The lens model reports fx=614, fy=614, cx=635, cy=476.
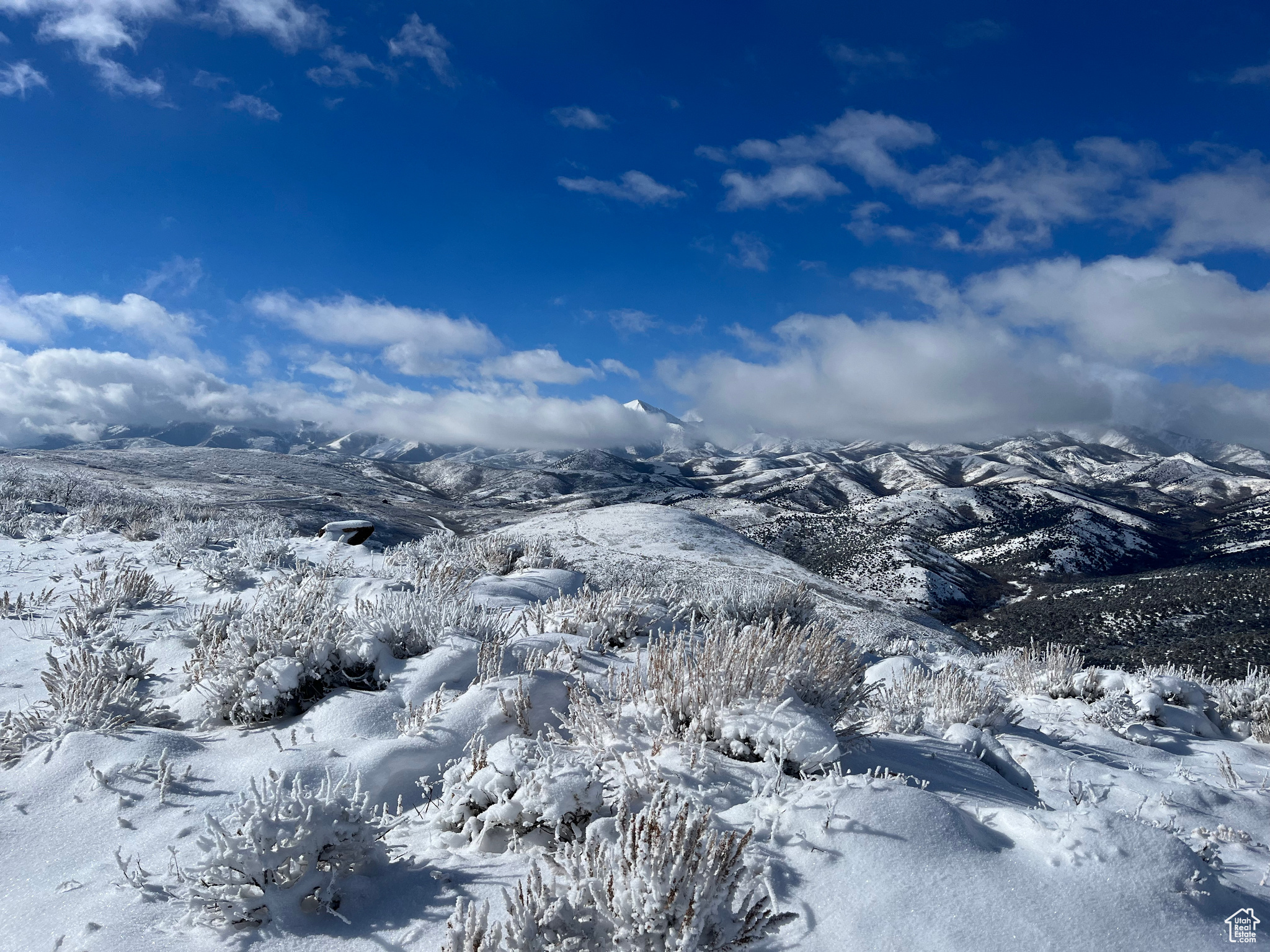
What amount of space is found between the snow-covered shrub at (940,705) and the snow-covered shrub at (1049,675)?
213 cm

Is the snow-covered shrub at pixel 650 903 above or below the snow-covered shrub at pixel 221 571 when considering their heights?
above

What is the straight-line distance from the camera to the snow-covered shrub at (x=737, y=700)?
2896 millimetres

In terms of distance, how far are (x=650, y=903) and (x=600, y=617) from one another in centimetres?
423

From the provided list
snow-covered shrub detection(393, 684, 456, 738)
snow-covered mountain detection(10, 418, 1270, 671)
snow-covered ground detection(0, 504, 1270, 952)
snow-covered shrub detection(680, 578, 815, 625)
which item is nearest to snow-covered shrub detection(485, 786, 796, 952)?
snow-covered ground detection(0, 504, 1270, 952)

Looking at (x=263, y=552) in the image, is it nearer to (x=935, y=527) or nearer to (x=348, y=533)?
(x=348, y=533)

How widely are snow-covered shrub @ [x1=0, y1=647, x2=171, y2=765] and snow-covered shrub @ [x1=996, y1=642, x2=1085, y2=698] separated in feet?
27.7

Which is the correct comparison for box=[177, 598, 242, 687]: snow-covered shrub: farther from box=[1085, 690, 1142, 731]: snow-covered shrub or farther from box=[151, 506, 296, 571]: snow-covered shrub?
box=[1085, 690, 1142, 731]: snow-covered shrub

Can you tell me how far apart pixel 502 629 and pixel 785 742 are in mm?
2985

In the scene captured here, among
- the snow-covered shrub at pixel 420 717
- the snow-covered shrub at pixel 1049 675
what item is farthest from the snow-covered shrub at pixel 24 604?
the snow-covered shrub at pixel 1049 675

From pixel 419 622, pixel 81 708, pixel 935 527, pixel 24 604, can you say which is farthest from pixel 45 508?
pixel 935 527

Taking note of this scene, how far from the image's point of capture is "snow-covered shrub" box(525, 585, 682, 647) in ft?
18.8

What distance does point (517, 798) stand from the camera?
Result: 2.44m

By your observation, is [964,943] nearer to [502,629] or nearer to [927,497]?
[502,629]

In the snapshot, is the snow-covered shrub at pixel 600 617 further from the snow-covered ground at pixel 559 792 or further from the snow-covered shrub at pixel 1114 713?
the snow-covered shrub at pixel 1114 713
